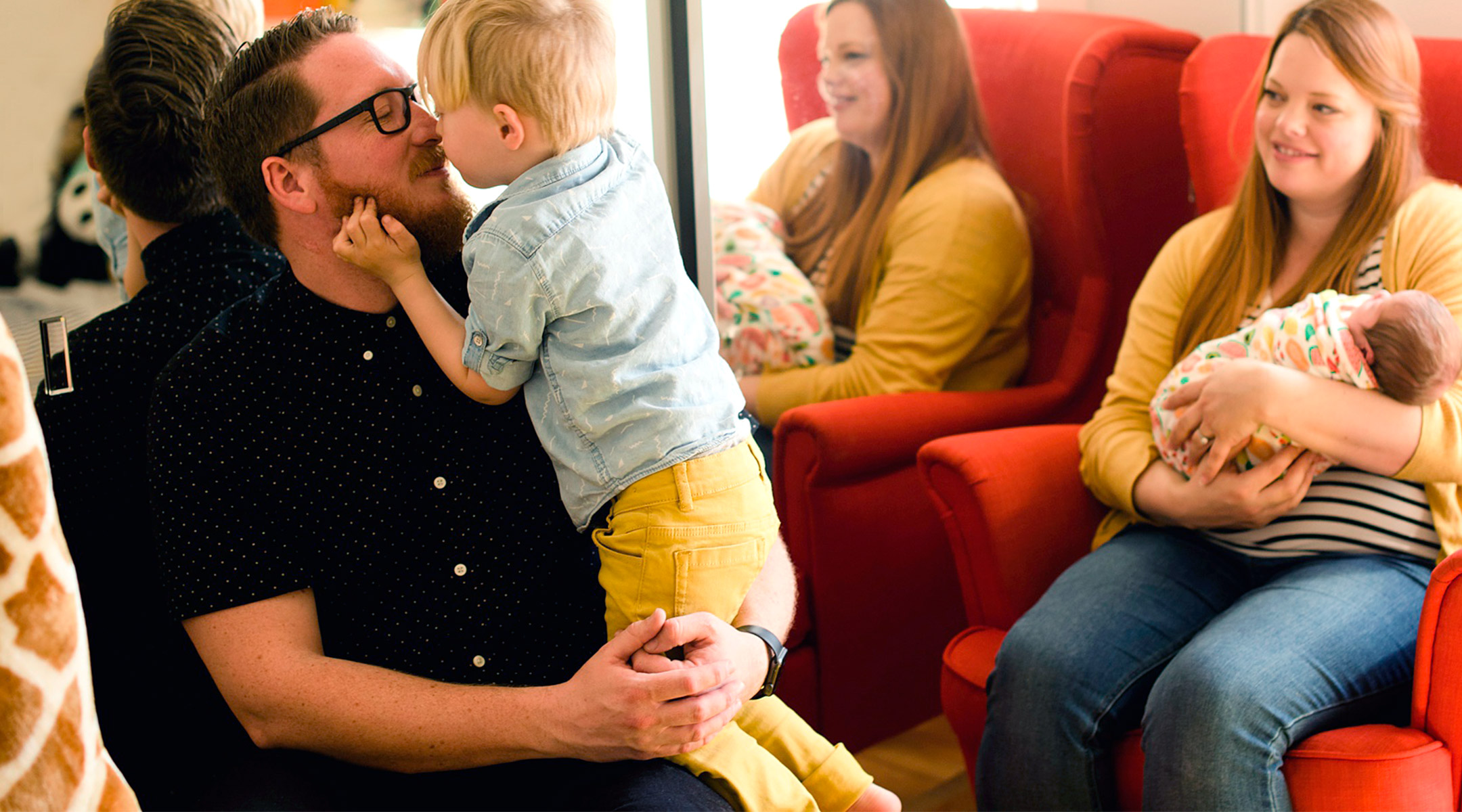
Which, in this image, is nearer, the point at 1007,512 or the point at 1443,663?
the point at 1443,663

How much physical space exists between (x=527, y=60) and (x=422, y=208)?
8.8 inches

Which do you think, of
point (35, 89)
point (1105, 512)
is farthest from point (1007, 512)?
point (35, 89)

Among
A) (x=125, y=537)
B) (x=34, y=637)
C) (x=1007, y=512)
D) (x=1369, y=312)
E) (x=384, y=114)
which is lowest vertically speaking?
(x=1007, y=512)

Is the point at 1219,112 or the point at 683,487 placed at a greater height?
the point at 1219,112

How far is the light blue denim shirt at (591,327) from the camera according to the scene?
108 centimetres

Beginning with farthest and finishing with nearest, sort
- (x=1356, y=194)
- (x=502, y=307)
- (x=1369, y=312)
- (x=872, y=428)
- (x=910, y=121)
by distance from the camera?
(x=910, y=121), (x=872, y=428), (x=1356, y=194), (x=1369, y=312), (x=502, y=307)

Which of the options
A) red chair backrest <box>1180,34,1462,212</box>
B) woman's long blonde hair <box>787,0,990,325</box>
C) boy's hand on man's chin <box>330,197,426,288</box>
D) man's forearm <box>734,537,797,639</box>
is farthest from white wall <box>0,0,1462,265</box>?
red chair backrest <box>1180,34,1462,212</box>

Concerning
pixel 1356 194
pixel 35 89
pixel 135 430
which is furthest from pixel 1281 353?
pixel 35 89

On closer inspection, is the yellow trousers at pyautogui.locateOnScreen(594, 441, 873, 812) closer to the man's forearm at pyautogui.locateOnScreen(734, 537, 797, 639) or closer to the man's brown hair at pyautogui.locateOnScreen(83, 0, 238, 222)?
the man's forearm at pyautogui.locateOnScreen(734, 537, 797, 639)

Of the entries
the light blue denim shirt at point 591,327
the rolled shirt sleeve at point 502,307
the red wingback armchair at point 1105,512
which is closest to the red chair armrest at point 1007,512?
the red wingback armchair at point 1105,512

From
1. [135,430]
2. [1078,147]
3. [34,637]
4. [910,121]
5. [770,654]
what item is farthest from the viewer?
[910,121]

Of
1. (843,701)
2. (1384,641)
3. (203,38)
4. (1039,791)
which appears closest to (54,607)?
(203,38)

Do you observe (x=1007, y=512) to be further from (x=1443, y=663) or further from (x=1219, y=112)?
(x=1219, y=112)

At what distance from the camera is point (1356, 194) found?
1.69 m
